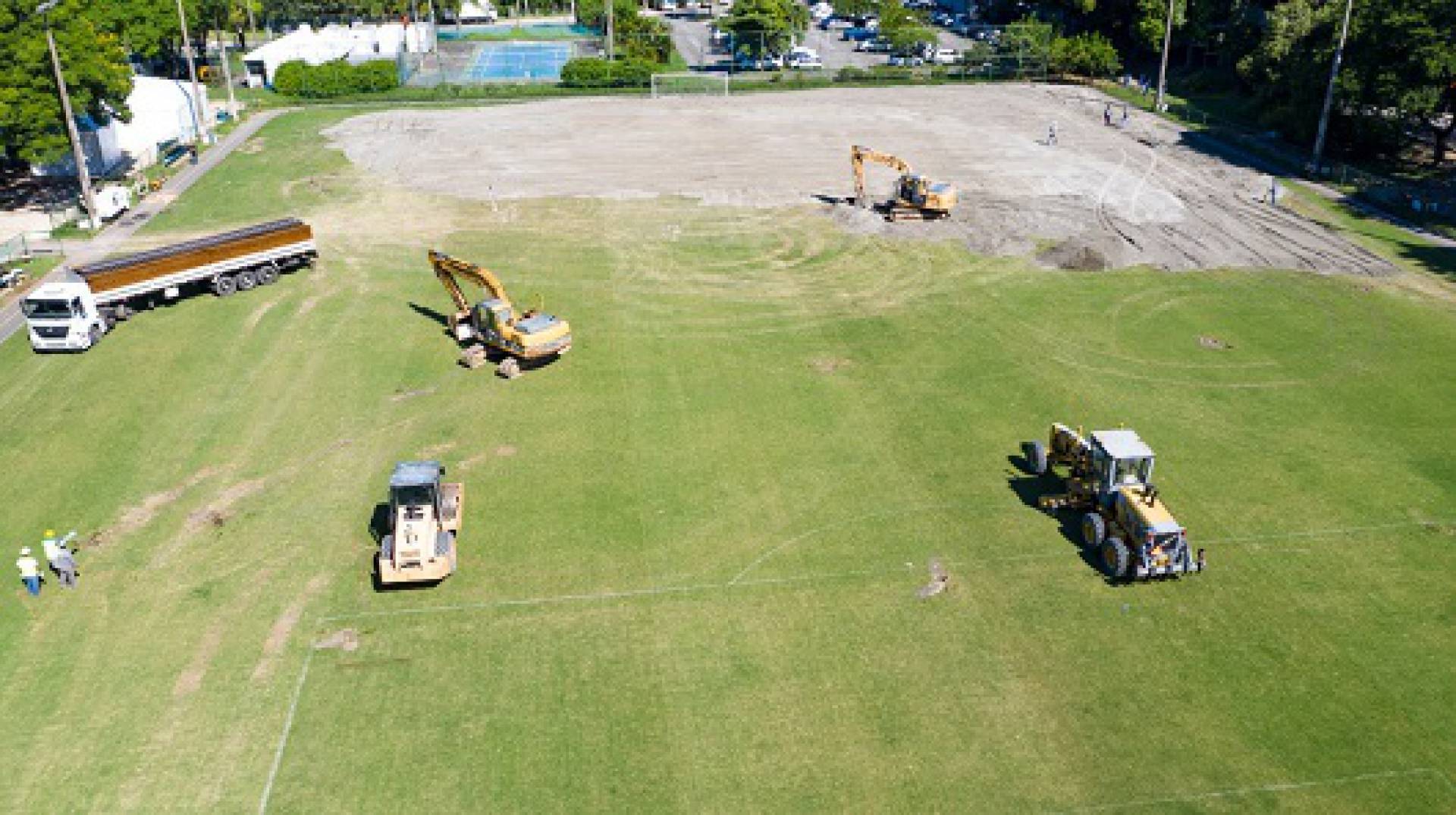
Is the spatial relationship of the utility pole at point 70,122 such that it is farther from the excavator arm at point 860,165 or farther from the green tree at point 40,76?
the excavator arm at point 860,165

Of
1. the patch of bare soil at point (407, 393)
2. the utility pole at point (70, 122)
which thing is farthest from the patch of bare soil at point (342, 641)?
the utility pole at point (70, 122)

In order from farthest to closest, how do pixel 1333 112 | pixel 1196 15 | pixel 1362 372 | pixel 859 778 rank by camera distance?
pixel 1196 15 → pixel 1333 112 → pixel 1362 372 → pixel 859 778

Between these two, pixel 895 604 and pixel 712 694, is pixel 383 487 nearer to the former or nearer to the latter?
pixel 712 694

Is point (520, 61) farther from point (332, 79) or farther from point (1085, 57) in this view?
point (1085, 57)

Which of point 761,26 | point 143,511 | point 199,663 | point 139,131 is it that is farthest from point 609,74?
point 199,663

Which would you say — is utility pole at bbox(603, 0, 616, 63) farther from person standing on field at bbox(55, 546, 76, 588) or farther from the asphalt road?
person standing on field at bbox(55, 546, 76, 588)

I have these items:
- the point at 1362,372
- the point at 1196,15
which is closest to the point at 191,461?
the point at 1362,372
